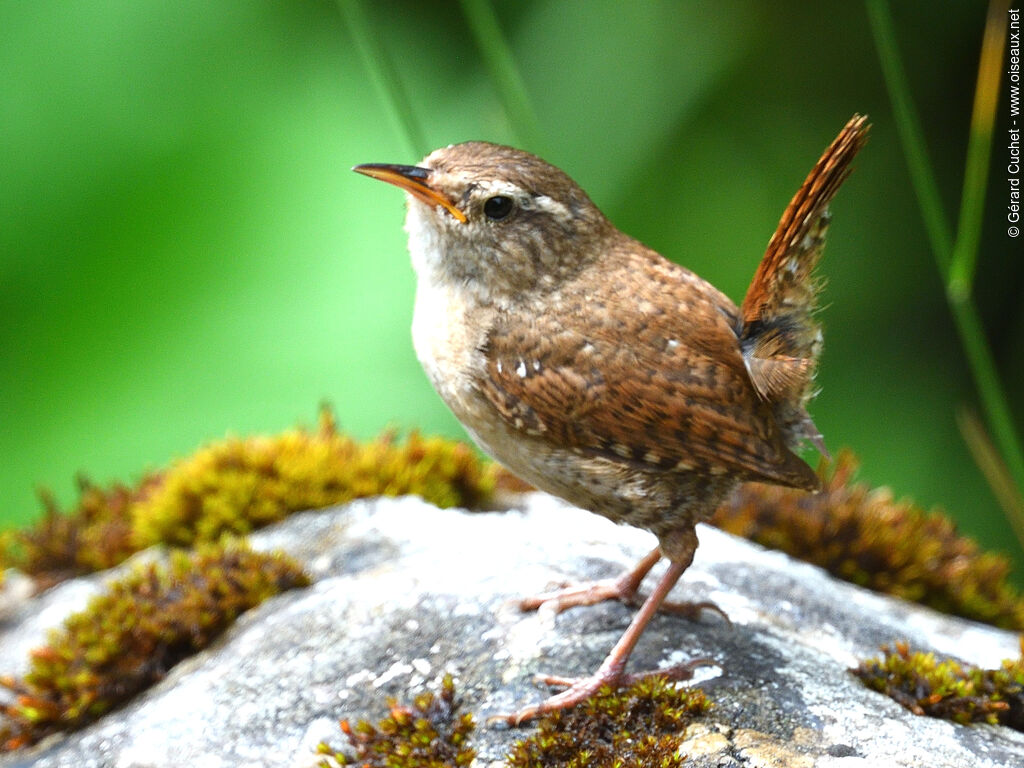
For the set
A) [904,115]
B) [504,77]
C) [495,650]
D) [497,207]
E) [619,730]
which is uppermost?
[504,77]

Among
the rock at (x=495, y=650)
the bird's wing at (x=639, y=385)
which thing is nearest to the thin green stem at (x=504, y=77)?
the bird's wing at (x=639, y=385)

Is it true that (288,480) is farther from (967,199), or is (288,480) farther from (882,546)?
(967,199)

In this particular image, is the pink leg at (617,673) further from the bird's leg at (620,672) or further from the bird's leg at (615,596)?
the bird's leg at (615,596)

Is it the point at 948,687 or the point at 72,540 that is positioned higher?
the point at 72,540

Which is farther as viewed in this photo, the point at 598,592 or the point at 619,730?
the point at 598,592

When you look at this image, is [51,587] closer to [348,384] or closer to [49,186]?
[348,384]

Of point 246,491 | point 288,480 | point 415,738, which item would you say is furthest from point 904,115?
point 246,491

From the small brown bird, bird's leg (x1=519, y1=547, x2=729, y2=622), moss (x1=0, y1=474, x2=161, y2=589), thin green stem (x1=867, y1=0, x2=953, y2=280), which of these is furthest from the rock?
thin green stem (x1=867, y1=0, x2=953, y2=280)

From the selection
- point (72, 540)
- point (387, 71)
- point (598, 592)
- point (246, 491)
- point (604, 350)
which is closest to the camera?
point (604, 350)
